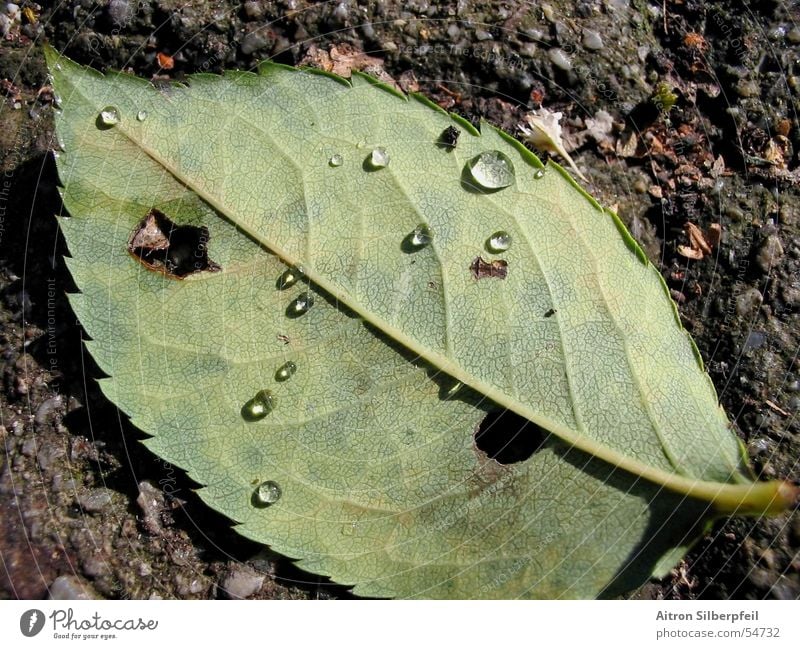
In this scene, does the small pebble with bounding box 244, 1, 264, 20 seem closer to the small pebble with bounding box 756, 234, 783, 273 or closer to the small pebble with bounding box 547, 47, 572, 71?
the small pebble with bounding box 547, 47, 572, 71

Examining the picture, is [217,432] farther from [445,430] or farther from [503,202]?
[503,202]

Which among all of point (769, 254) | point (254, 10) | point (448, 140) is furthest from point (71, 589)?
point (769, 254)

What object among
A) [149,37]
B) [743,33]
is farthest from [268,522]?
[743,33]

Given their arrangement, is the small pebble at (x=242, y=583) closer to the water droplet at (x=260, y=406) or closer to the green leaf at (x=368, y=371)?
the green leaf at (x=368, y=371)

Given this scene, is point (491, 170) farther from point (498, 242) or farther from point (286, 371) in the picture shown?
point (286, 371)

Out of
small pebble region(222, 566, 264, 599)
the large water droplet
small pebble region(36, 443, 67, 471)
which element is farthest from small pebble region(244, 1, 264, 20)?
small pebble region(222, 566, 264, 599)

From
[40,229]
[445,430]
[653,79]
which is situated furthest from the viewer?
[653,79]
